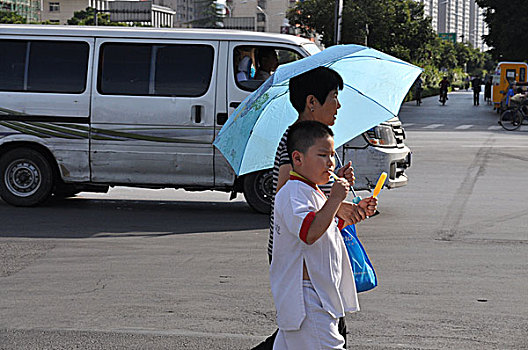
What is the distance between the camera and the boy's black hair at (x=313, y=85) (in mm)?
3777

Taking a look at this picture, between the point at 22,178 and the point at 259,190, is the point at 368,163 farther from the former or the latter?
the point at 22,178

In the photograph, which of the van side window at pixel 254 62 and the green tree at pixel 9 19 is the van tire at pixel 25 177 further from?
the green tree at pixel 9 19

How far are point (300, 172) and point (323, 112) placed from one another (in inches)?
17.6

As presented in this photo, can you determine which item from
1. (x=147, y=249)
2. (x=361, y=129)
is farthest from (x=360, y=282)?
(x=147, y=249)

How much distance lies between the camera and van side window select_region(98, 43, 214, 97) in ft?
33.9

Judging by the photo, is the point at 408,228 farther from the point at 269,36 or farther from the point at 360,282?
the point at 360,282

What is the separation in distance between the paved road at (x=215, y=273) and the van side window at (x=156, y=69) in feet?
5.00

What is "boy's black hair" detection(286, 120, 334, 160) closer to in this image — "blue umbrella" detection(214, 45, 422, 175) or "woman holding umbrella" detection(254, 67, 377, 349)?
"woman holding umbrella" detection(254, 67, 377, 349)

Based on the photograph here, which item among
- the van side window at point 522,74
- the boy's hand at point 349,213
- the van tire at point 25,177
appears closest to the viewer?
the boy's hand at point 349,213

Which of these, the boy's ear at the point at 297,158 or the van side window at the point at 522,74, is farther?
the van side window at the point at 522,74

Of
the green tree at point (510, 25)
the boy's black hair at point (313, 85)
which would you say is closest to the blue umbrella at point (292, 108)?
the boy's black hair at point (313, 85)

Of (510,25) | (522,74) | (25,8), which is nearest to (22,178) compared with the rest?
(522,74)

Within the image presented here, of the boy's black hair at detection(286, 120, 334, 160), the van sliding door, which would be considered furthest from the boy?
the van sliding door

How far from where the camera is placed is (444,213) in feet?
35.6
